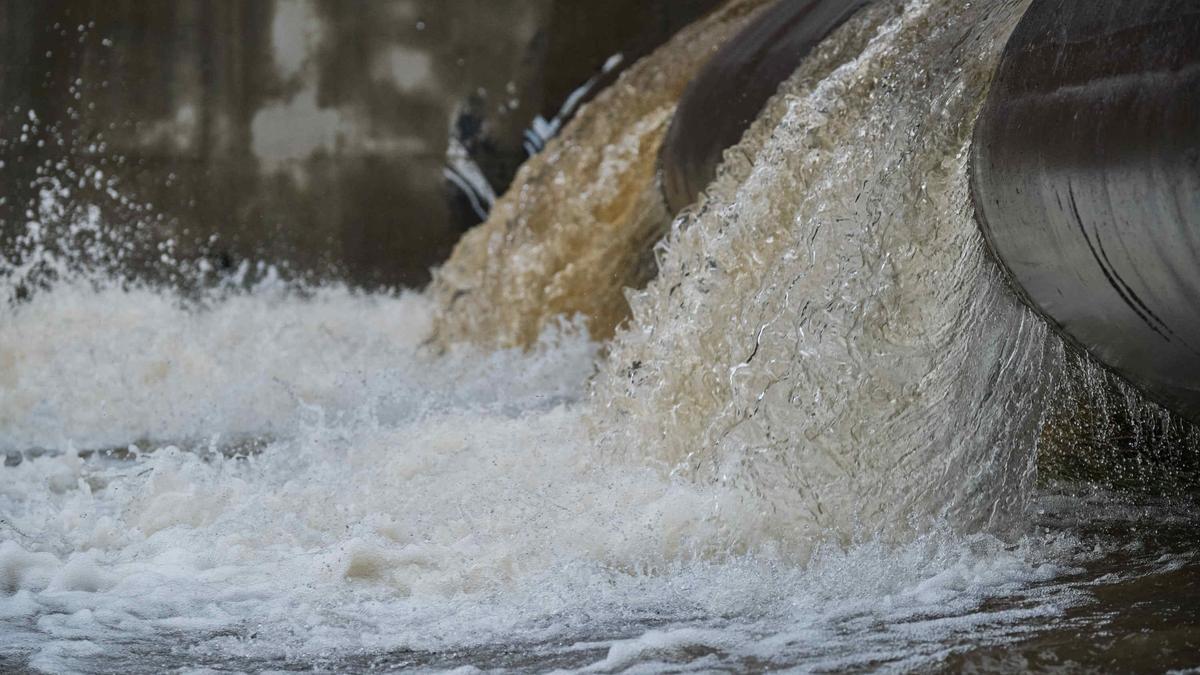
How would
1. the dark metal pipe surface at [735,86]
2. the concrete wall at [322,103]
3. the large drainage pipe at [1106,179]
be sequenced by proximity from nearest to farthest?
the large drainage pipe at [1106,179] → the dark metal pipe surface at [735,86] → the concrete wall at [322,103]

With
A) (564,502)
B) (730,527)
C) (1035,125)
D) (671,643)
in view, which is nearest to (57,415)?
(564,502)

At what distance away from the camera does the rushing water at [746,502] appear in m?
1.90

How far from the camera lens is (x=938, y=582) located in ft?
6.75

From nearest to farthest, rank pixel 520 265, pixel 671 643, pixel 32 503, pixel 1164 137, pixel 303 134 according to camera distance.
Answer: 1. pixel 1164 137
2. pixel 671 643
3. pixel 32 503
4. pixel 520 265
5. pixel 303 134

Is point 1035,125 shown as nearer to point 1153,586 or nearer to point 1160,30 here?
point 1160,30

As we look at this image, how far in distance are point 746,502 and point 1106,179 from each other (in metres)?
0.86

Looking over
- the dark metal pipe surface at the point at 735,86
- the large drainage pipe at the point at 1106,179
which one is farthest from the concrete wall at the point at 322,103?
the large drainage pipe at the point at 1106,179

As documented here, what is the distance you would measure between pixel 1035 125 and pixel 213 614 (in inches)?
59.4

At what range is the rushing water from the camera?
1896 millimetres

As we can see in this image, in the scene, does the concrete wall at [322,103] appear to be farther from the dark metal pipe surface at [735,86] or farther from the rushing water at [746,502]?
the rushing water at [746,502]

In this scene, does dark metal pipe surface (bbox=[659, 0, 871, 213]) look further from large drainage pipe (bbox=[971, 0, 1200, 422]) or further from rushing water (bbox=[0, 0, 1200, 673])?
large drainage pipe (bbox=[971, 0, 1200, 422])

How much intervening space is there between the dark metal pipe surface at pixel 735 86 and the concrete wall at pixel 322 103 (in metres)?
1.87

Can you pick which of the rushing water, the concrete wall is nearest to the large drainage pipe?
the rushing water

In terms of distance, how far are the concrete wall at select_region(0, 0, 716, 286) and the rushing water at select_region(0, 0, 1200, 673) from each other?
2.64 metres
